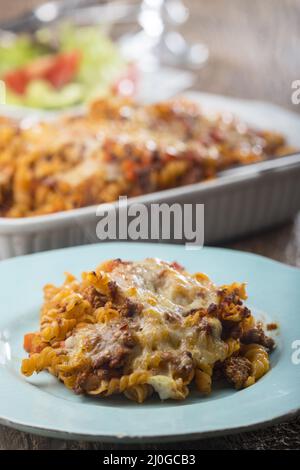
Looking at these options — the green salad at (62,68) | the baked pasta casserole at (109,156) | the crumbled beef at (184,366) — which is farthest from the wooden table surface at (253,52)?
the crumbled beef at (184,366)

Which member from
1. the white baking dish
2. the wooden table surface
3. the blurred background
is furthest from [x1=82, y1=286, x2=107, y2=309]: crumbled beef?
the blurred background

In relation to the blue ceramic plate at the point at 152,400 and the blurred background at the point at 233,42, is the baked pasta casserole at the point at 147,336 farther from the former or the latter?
the blurred background at the point at 233,42

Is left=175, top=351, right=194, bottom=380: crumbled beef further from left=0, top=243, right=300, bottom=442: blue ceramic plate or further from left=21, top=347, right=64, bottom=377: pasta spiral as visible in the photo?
left=21, top=347, right=64, bottom=377: pasta spiral

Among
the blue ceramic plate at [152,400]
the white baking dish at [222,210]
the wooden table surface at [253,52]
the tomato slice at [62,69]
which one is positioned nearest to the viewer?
the blue ceramic plate at [152,400]

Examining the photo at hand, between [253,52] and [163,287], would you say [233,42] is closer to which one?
[253,52]

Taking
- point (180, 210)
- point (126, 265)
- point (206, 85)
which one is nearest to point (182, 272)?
point (126, 265)

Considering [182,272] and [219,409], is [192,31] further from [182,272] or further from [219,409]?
[219,409]

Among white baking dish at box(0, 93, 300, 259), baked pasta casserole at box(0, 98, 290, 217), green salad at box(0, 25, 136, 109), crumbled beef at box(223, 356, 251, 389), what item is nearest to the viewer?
crumbled beef at box(223, 356, 251, 389)
